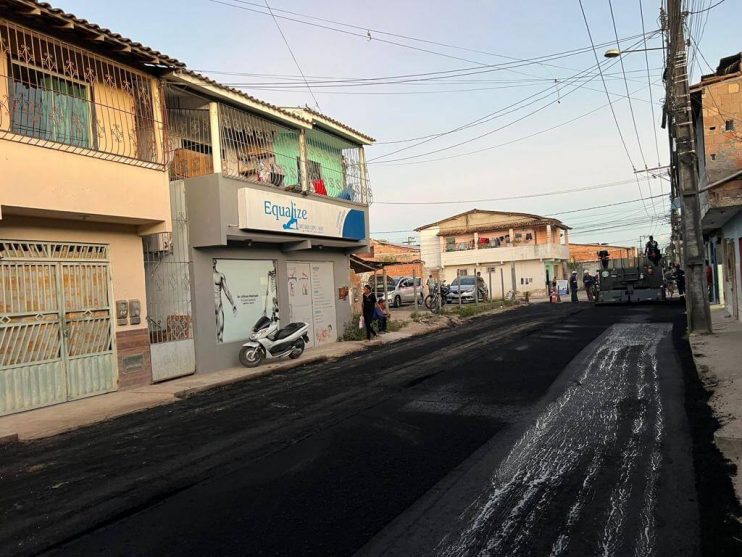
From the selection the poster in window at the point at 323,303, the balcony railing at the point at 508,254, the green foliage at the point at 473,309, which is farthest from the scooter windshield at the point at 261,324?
the balcony railing at the point at 508,254

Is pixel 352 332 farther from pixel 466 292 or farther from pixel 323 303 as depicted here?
pixel 466 292

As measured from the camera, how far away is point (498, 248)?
50156 mm

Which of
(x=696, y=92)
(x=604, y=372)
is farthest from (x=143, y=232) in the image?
(x=696, y=92)

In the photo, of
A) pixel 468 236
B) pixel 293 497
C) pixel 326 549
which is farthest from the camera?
pixel 468 236

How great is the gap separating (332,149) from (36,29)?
34.6 ft

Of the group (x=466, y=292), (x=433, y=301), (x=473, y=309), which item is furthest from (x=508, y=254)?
(x=473, y=309)

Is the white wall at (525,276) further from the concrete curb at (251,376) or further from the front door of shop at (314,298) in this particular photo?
the concrete curb at (251,376)

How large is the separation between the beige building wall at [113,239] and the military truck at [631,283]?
2176cm

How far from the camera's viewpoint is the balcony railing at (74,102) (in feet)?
30.3

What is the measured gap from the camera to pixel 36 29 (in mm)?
9383

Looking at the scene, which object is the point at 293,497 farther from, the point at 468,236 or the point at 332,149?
the point at 468,236

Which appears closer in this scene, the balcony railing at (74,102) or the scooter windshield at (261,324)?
the balcony railing at (74,102)

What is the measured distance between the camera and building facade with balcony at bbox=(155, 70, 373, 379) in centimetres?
1266

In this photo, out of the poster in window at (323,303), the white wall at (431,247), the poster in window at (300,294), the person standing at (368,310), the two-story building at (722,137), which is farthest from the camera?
the white wall at (431,247)
